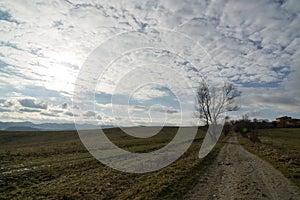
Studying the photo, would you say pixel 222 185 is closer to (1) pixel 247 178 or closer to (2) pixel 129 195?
(1) pixel 247 178

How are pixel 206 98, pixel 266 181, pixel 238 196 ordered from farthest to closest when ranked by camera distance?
pixel 206 98 < pixel 266 181 < pixel 238 196

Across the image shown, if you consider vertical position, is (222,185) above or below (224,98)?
below

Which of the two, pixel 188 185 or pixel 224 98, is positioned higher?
pixel 224 98

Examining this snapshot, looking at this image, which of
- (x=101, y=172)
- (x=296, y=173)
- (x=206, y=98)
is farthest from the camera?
(x=206, y=98)

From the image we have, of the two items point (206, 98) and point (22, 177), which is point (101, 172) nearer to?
point (22, 177)

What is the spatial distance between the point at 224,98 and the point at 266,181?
44.0m

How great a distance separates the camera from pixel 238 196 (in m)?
9.87

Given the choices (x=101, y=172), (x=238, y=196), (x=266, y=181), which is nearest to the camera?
(x=238, y=196)

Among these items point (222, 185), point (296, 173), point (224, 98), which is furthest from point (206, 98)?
point (222, 185)

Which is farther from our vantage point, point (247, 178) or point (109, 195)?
point (247, 178)

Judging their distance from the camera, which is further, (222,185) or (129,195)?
(222,185)

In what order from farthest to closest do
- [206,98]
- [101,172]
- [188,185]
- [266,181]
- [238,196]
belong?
[206,98] → [101,172] → [266,181] → [188,185] → [238,196]

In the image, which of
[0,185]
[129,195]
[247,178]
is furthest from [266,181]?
[0,185]

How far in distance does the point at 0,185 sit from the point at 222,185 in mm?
12153
